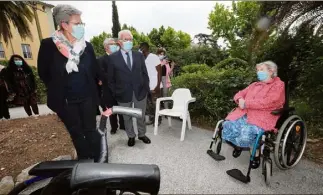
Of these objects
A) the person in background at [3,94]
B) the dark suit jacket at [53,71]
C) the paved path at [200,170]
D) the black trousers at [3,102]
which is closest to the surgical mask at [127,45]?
the dark suit jacket at [53,71]

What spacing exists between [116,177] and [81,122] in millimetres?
1642

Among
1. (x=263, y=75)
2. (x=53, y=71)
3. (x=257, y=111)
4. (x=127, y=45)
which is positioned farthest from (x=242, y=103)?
(x=53, y=71)

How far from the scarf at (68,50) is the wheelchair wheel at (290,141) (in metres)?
2.48

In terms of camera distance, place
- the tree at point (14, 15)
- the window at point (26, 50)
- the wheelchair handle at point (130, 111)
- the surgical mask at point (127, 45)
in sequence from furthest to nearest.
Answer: the window at point (26, 50) → the tree at point (14, 15) → the surgical mask at point (127, 45) → the wheelchair handle at point (130, 111)

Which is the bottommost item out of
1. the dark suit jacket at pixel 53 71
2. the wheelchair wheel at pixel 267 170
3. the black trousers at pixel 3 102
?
the wheelchair wheel at pixel 267 170

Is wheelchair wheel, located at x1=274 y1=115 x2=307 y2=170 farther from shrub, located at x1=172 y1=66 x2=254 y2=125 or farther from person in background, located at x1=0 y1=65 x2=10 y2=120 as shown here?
person in background, located at x1=0 y1=65 x2=10 y2=120

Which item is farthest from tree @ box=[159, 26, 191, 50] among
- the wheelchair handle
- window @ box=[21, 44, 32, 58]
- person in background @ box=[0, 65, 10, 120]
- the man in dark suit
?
the wheelchair handle

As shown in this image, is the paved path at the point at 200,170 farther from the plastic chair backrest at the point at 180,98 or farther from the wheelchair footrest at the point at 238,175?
the plastic chair backrest at the point at 180,98

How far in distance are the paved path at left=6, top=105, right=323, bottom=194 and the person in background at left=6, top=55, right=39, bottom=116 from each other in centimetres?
320

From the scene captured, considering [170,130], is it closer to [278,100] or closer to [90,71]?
[278,100]

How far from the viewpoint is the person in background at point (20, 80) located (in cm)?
543

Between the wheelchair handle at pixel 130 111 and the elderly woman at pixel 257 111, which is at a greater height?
the wheelchair handle at pixel 130 111

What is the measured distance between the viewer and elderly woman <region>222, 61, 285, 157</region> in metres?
2.71

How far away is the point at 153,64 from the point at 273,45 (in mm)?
2471
